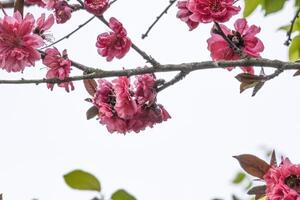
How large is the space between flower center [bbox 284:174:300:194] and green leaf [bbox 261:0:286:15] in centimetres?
78

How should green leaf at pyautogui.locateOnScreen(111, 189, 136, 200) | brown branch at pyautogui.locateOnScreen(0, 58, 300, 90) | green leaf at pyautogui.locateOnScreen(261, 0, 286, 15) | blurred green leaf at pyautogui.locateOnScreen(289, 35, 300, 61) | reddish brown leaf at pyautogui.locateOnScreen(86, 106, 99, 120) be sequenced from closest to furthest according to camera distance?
green leaf at pyautogui.locateOnScreen(111, 189, 136, 200) < brown branch at pyautogui.locateOnScreen(0, 58, 300, 90) < reddish brown leaf at pyautogui.locateOnScreen(86, 106, 99, 120) < green leaf at pyautogui.locateOnScreen(261, 0, 286, 15) < blurred green leaf at pyautogui.locateOnScreen(289, 35, 300, 61)

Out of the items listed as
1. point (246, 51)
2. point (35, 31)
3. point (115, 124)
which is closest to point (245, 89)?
point (246, 51)

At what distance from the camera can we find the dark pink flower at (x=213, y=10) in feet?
5.59

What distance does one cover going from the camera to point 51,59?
1.74m

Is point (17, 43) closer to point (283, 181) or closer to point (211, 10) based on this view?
point (211, 10)

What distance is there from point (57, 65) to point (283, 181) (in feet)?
2.43

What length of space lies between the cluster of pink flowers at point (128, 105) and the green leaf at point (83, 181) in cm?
31

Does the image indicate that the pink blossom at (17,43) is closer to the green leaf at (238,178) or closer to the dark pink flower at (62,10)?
the dark pink flower at (62,10)

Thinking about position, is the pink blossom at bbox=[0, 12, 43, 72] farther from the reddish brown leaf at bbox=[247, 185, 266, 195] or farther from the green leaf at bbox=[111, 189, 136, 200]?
the reddish brown leaf at bbox=[247, 185, 266, 195]

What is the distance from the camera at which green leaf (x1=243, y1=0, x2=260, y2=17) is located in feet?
7.35

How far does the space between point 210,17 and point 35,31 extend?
22.3 inches

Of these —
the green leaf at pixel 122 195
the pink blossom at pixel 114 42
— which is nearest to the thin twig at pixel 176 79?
the pink blossom at pixel 114 42

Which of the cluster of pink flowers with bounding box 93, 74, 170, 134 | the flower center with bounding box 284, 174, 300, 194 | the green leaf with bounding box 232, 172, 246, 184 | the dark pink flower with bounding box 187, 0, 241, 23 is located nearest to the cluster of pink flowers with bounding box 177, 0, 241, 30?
the dark pink flower with bounding box 187, 0, 241, 23

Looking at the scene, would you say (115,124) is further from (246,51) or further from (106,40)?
(246,51)
